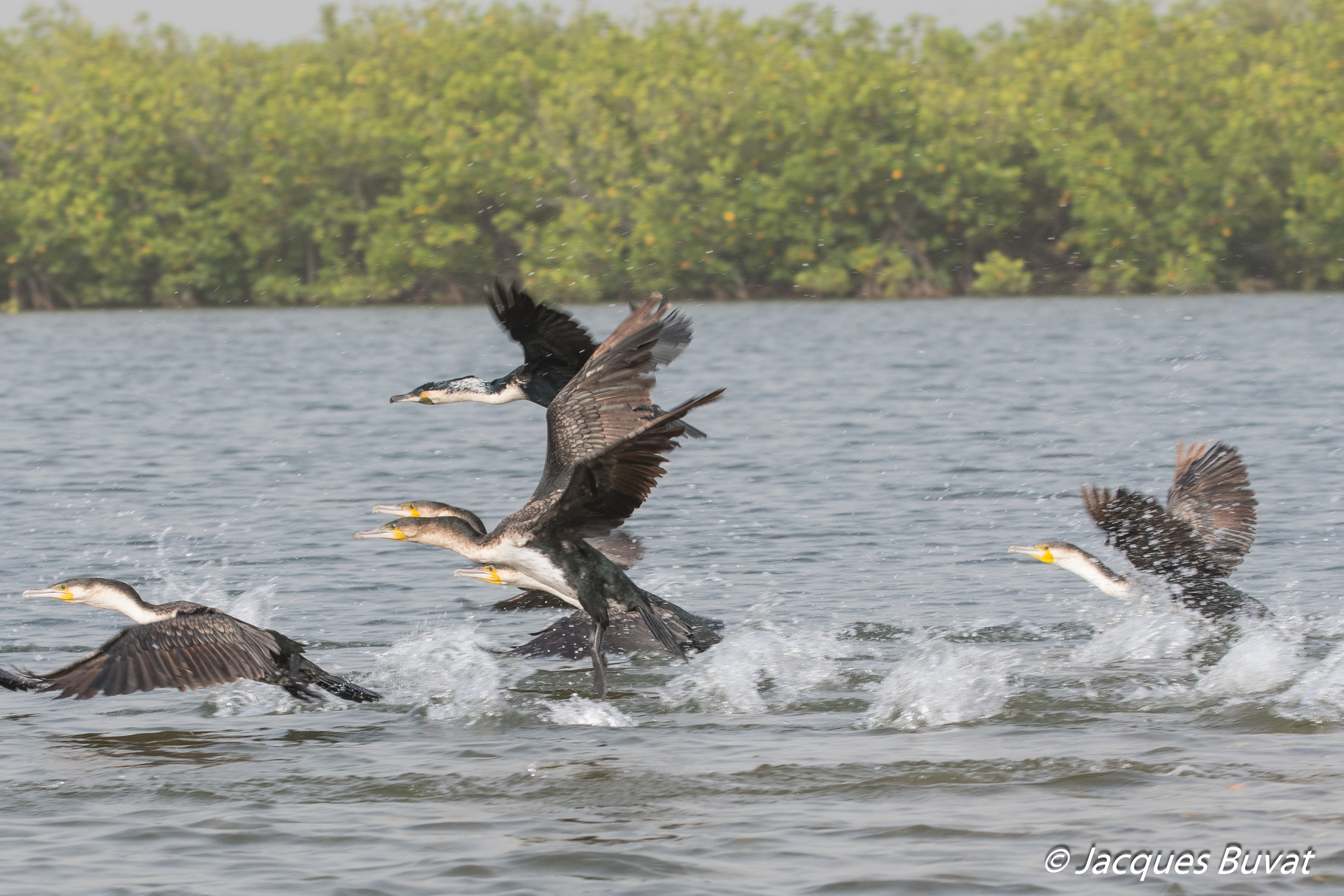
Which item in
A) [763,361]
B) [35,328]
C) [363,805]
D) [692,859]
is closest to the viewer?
[692,859]

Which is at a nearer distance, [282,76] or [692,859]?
[692,859]

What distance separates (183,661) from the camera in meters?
7.29

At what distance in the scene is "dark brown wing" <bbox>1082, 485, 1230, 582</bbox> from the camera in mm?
9039

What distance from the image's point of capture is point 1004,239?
49.5 m

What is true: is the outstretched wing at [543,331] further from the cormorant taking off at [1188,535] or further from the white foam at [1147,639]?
the white foam at [1147,639]

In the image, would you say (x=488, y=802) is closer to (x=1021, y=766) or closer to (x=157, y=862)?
(x=157, y=862)

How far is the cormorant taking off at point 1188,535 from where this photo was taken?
909cm

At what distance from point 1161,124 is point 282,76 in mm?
28054

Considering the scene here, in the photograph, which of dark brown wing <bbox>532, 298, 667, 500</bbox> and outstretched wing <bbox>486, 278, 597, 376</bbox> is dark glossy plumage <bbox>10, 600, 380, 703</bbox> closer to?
dark brown wing <bbox>532, 298, 667, 500</bbox>

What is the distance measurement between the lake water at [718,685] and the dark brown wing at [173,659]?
0.30 m

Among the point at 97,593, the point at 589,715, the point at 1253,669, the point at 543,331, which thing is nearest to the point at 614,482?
the point at 589,715

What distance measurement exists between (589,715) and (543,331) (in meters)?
2.31

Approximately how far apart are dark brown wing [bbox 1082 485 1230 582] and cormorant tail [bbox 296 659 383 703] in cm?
379

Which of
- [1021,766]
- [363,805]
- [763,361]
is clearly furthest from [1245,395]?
[363,805]
